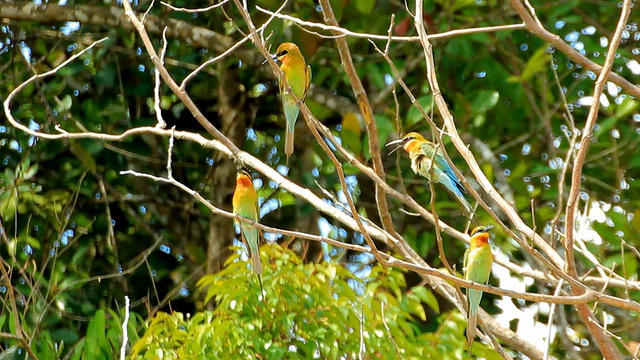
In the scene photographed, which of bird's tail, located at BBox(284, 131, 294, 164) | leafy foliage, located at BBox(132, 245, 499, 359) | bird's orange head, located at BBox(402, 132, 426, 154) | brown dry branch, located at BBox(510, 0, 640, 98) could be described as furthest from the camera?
bird's orange head, located at BBox(402, 132, 426, 154)

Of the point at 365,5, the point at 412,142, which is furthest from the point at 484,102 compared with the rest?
the point at 365,5

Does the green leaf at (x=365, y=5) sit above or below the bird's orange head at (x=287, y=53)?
above

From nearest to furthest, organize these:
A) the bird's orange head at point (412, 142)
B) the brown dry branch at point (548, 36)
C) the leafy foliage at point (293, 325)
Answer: the brown dry branch at point (548, 36) → the leafy foliage at point (293, 325) → the bird's orange head at point (412, 142)

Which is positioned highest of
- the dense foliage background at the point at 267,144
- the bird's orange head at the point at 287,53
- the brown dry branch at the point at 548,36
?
the brown dry branch at the point at 548,36

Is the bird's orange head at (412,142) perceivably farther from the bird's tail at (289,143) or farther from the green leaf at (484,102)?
the bird's tail at (289,143)

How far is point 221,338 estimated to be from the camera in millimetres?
3379

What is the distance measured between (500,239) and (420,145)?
3.81 feet

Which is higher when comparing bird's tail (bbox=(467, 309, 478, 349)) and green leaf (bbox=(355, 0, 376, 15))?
green leaf (bbox=(355, 0, 376, 15))

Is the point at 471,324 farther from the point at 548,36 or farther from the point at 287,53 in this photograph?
the point at 287,53

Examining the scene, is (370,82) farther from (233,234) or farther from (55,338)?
(55,338)

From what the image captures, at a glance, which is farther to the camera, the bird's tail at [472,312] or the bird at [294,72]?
the bird at [294,72]

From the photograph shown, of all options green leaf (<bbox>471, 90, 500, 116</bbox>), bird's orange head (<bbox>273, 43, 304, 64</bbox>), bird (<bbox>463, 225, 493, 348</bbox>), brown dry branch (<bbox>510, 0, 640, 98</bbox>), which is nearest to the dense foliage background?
green leaf (<bbox>471, 90, 500, 116</bbox>)

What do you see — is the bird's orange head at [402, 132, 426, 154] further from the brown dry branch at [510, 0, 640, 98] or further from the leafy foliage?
the brown dry branch at [510, 0, 640, 98]

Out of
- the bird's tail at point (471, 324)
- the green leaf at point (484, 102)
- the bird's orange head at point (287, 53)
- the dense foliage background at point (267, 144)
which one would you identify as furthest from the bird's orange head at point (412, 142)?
the bird's tail at point (471, 324)
